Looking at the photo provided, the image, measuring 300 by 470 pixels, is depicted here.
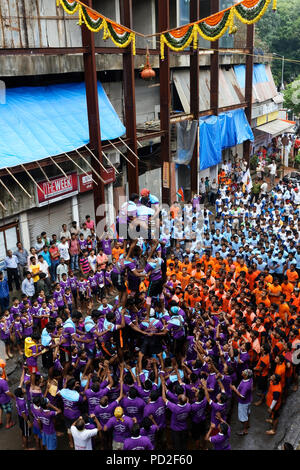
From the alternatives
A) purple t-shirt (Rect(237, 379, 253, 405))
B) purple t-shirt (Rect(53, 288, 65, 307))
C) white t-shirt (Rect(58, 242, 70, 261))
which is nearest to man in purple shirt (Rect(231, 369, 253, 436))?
purple t-shirt (Rect(237, 379, 253, 405))

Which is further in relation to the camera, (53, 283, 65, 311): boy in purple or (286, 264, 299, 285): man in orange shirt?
(286, 264, 299, 285): man in orange shirt

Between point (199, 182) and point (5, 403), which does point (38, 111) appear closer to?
point (5, 403)

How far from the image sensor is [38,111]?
13875 mm

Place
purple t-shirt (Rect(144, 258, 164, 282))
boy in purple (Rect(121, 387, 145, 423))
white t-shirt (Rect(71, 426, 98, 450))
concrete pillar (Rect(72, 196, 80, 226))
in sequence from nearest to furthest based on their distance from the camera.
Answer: white t-shirt (Rect(71, 426, 98, 450)) → boy in purple (Rect(121, 387, 145, 423)) → purple t-shirt (Rect(144, 258, 164, 282)) → concrete pillar (Rect(72, 196, 80, 226))

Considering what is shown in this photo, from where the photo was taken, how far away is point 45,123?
13.7 metres

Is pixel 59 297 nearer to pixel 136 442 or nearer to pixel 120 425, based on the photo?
pixel 120 425

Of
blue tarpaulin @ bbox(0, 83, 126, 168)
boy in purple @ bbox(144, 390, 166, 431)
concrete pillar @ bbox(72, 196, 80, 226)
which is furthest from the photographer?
concrete pillar @ bbox(72, 196, 80, 226)

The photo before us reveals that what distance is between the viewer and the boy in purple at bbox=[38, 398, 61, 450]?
6848mm

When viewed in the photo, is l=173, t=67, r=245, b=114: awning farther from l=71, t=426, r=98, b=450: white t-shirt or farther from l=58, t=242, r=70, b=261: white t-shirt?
l=71, t=426, r=98, b=450: white t-shirt

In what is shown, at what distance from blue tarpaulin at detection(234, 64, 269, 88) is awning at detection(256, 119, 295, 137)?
2893 mm

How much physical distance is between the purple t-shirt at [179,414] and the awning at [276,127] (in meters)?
24.9

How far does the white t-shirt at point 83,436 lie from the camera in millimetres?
6363
